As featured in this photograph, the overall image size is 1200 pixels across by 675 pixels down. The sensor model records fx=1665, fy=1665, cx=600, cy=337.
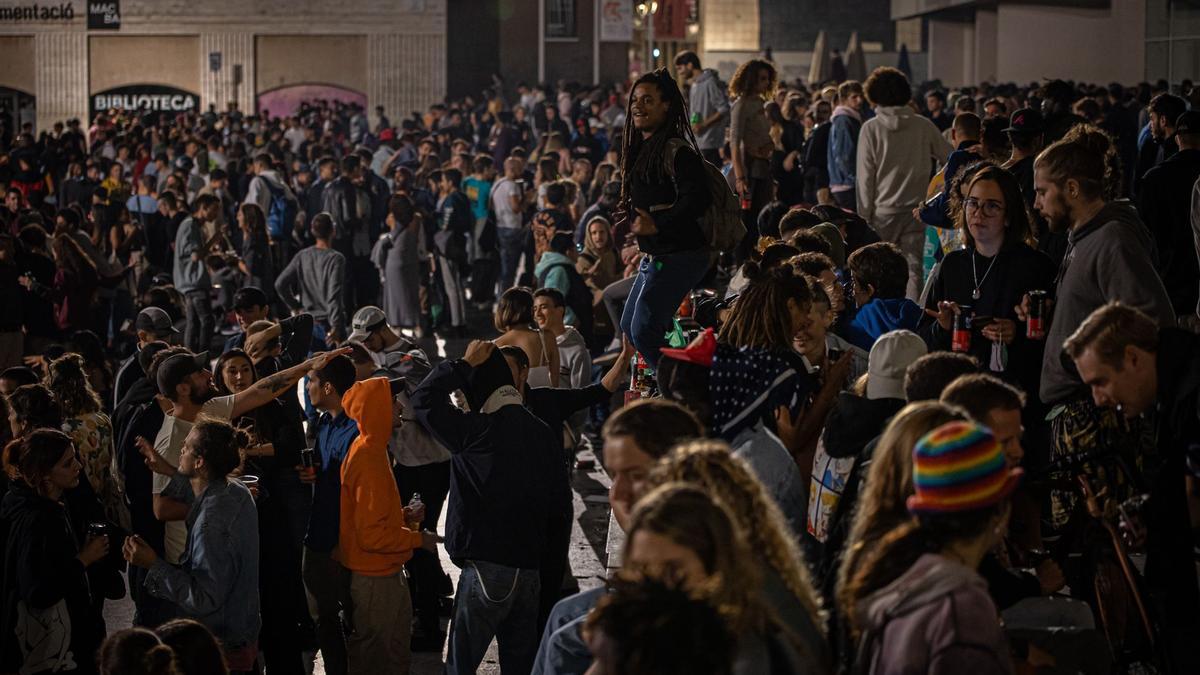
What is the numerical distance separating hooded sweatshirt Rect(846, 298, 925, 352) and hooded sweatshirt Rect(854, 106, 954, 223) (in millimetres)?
4473

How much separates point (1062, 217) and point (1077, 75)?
29.8 meters

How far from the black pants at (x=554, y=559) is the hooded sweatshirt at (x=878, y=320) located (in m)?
1.53

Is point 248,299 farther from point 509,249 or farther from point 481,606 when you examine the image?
point 509,249

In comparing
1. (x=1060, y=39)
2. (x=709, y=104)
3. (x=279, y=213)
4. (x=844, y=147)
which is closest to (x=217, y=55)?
(x=1060, y=39)

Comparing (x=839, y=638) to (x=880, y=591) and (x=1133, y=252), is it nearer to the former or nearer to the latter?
(x=880, y=591)

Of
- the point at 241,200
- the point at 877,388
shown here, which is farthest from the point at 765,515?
the point at 241,200

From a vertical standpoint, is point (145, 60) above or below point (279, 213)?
above

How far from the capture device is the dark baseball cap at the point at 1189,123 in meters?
9.85

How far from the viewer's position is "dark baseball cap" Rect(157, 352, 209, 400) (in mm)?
7902

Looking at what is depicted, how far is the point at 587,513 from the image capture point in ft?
38.5

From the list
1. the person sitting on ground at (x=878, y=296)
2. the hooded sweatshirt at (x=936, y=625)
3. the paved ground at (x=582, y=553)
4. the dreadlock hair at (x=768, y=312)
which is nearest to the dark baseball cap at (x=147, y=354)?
the paved ground at (x=582, y=553)

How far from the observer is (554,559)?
8.02 meters

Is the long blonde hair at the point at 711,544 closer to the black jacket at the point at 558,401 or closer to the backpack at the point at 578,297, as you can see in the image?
the black jacket at the point at 558,401

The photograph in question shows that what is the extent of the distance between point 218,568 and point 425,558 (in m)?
2.23
